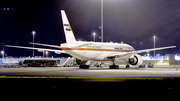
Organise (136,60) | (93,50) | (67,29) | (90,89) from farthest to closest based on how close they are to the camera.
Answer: (136,60) → (93,50) → (67,29) → (90,89)

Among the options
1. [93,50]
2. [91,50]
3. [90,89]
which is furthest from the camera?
[93,50]

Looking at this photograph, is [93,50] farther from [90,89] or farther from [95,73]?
[90,89]

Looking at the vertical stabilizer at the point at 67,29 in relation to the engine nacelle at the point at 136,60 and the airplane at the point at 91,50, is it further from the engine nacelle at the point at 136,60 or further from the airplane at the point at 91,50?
the engine nacelle at the point at 136,60

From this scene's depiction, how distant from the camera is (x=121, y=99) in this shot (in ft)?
31.4

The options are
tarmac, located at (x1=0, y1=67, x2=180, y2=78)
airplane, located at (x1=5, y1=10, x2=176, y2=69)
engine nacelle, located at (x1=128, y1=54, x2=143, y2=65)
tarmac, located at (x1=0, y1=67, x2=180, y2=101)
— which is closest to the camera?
tarmac, located at (x1=0, y1=67, x2=180, y2=101)

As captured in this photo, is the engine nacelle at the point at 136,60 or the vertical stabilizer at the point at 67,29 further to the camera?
the engine nacelle at the point at 136,60

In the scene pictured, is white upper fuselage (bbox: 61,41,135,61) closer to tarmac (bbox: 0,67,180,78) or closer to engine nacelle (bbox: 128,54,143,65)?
engine nacelle (bbox: 128,54,143,65)

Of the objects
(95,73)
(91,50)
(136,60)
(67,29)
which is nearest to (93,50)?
(91,50)

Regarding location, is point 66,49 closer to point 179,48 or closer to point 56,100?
point 56,100

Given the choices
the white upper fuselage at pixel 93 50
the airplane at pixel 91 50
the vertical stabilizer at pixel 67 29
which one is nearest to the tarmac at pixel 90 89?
the white upper fuselage at pixel 93 50

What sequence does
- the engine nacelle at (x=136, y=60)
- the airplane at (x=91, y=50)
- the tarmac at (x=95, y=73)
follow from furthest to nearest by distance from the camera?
1. the engine nacelle at (x=136, y=60)
2. the airplane at (x=91, y=50)
3. the tarmac at (x=95, y=73)

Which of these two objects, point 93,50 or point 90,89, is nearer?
point 90,89

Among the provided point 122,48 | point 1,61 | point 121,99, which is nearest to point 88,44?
point 122,48

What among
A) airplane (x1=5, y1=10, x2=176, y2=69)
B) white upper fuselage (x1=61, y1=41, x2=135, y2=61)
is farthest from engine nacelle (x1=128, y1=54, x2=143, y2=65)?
white upper fuselage (x1=61, y1=41, x2=135, y2=61)
